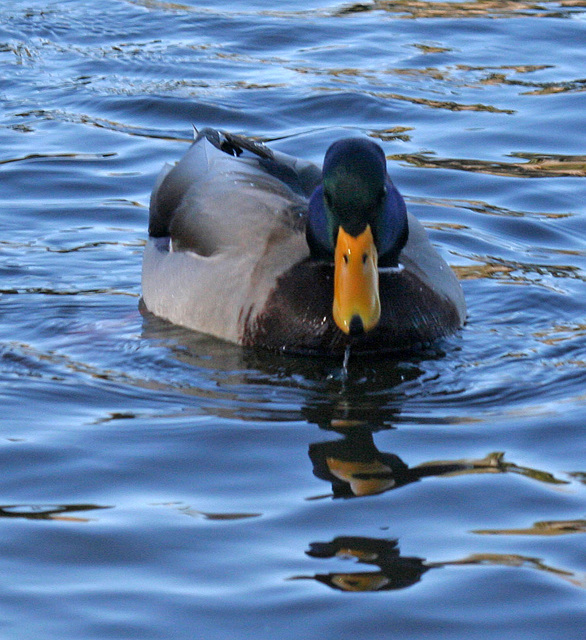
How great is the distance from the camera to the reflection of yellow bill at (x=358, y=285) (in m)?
5.45

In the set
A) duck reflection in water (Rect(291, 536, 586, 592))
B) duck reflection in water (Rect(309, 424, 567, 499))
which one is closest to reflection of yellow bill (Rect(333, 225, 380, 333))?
duck reflection in water (Rect(309, 424, 567, 499))

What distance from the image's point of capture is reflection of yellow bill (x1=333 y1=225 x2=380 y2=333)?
17.9 feet

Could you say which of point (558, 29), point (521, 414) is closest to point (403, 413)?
point (521, 414)

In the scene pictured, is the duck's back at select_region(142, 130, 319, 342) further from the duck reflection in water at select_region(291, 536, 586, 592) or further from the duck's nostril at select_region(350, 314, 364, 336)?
the duck reflection in water at select_region(291, 536, 586, 592)

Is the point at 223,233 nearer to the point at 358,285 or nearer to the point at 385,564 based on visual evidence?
the point at 358,285

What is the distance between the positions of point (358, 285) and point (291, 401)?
0.53 meters

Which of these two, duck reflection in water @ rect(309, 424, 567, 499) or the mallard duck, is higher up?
the mallard duck

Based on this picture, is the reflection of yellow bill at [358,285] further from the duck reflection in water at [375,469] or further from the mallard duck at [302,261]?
the duck reflection in water at [375,469]

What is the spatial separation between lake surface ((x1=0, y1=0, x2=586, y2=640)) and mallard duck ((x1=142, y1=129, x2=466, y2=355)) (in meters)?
0.12

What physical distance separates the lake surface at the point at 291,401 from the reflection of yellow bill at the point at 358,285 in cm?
33

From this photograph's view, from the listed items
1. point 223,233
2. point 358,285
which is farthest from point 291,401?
point 223,233

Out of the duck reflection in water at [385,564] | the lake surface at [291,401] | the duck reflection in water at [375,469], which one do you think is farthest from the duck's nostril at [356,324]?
the duck reflection in water at [385,564]

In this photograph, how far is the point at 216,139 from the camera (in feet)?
23.8

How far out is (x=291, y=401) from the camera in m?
5.48
